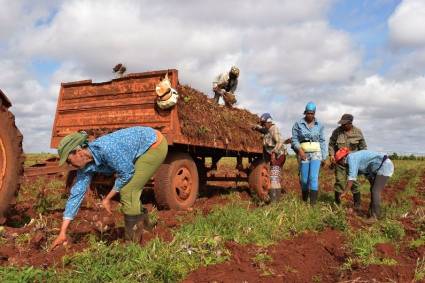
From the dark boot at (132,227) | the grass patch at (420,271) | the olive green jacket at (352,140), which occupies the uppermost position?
the olive green jacket at (352,140)

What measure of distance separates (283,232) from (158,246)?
1998 mm

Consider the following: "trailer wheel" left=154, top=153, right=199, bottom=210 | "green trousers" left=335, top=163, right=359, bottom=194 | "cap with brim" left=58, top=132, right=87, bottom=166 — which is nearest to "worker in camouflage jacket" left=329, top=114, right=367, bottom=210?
"green trousers" left=335, top=163, right=359, bottom=194

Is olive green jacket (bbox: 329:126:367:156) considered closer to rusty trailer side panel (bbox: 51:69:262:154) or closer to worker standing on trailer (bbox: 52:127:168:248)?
rusty trailer side panel (bbox: 51:69:262:154)

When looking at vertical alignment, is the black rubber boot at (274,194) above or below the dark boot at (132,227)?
above

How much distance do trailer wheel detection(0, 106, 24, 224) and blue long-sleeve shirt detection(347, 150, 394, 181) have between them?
447cm

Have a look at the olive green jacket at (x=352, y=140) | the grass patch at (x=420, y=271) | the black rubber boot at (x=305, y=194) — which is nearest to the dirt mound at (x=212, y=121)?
the black rubber boot at (x=305, y=194)

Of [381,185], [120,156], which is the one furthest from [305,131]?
[120,156]

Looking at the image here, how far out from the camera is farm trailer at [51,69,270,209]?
22.5 ft

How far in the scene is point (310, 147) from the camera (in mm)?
7637

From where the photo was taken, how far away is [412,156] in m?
36.9

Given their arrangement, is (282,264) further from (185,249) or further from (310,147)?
(310,147)

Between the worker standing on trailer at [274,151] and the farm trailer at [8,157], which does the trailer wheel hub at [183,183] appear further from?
the farm trailer at [8,157]

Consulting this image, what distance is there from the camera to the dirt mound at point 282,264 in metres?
3.93

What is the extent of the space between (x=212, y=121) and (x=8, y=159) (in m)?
3.75
